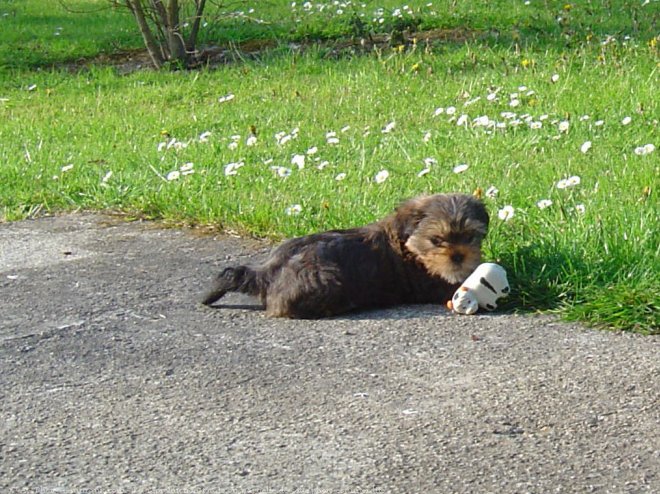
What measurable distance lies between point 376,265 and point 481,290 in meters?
0.51

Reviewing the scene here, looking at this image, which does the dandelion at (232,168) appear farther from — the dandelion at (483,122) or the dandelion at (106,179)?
the dandelion at (483,122)

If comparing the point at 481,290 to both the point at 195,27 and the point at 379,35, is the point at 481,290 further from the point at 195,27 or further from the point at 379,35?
the point at 195,27

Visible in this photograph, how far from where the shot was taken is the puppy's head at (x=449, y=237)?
17.5 ft

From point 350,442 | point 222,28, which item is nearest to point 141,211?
point 350,442

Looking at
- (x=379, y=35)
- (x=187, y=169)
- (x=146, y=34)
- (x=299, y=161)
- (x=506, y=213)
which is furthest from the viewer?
(x=379, y=35)

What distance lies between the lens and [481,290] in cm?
523

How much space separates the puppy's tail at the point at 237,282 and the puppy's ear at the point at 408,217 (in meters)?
0.69

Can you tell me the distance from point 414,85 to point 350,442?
6548 millimetres

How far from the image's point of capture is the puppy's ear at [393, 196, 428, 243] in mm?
5469

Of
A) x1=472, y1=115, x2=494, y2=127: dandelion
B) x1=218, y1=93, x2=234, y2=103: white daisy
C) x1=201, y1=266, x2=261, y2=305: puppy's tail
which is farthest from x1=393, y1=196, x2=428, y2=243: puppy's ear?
x1=218, y1=93, x2=234, y2=103: white daisy

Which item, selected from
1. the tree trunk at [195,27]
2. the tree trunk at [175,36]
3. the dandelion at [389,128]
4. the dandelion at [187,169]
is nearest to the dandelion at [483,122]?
the dandelion at [389,128]

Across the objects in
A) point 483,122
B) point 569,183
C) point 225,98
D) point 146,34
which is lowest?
point 225,98

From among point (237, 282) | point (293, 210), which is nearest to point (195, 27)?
point (293, 210)

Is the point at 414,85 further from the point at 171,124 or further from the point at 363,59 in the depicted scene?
the point at 171,124
